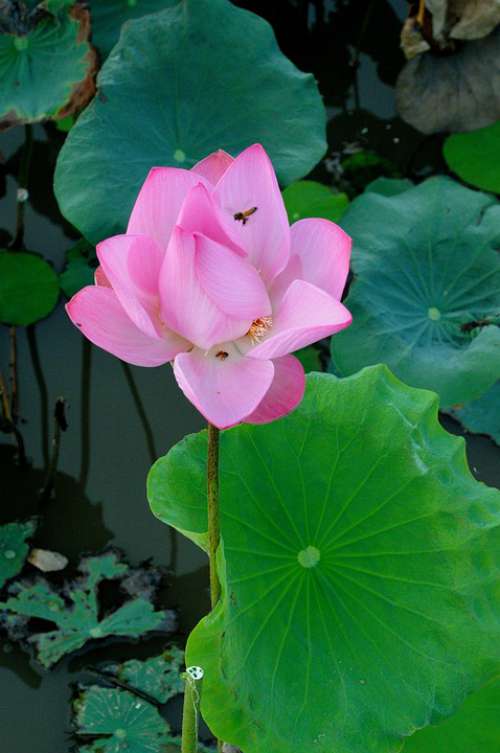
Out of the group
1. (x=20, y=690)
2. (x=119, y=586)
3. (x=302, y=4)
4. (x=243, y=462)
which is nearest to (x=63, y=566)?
(x=119, y=586)

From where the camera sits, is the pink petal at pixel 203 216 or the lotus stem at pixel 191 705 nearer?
the pink petal at pixel 203 216

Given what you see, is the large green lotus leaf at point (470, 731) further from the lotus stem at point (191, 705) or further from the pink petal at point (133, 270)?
the pink petal at point (133, 270)

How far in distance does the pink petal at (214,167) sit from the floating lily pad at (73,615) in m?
1.14

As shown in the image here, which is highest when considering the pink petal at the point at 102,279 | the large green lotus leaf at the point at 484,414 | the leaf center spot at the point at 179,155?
the pink petal at the point at 102,279

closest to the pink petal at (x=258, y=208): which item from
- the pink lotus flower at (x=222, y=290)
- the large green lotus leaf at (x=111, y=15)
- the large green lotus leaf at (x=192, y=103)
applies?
the pink lotus flower at (x=222, y=290)

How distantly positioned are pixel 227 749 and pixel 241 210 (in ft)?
3.32

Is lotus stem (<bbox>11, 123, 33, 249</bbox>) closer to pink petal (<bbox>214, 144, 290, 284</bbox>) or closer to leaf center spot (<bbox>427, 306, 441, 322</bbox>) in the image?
leaf center spot (<bbox>427, 306, 441, 322</bbox>)

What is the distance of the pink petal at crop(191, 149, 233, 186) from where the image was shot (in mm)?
1219

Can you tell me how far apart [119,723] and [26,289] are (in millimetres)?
1070

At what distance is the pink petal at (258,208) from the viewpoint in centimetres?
112

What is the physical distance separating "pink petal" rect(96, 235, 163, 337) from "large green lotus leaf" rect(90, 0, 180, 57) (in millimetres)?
1682

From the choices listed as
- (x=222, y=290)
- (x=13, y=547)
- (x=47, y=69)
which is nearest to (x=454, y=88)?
(x=47, y=69)

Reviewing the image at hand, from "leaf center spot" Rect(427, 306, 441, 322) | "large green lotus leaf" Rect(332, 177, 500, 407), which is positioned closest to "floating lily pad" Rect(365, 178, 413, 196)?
"large green lotus leaf" Rect(332, 177, 500, 407)

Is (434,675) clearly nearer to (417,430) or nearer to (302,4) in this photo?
(417,430)
